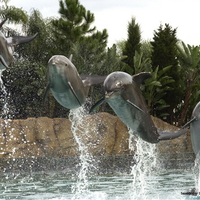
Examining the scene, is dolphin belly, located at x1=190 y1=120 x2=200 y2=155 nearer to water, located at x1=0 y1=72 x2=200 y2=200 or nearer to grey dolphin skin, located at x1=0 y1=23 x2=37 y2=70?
water, located at x1=0 y1=72 x2=200 y2=200

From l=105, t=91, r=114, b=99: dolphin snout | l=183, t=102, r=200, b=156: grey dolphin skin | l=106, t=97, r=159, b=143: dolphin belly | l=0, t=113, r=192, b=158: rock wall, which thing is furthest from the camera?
l=0, t=113, r=192, b=158: rock wall

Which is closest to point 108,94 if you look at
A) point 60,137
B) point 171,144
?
point 60,137

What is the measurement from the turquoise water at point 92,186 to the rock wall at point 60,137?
163 centimetres

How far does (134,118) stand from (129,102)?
418mm

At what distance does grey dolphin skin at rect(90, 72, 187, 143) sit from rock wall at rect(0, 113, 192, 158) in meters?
9.47

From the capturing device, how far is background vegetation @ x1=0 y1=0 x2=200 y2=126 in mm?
23422

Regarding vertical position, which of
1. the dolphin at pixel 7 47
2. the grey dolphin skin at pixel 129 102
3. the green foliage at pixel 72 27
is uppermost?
the green foliage at pixel 72 27

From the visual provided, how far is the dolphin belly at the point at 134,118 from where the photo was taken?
6.65 meters

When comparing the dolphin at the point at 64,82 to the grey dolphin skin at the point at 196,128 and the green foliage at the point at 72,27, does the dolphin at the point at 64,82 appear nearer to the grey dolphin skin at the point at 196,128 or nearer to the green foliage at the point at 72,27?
the grey dolphin skin at the point at 196,128

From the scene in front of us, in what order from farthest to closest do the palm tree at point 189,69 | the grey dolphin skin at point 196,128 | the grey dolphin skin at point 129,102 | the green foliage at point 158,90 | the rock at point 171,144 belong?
the palm tree at point 189,69 < the green foliage at point 158,90 < the rock at point 171,144 < the grey dolphin skin at point 196,128 < the grey dolphin skin at point 129,102

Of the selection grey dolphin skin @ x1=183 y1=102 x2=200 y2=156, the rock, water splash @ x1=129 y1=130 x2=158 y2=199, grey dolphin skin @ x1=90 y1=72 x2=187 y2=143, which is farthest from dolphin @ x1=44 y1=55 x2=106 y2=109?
the rock

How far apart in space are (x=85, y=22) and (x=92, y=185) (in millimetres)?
17233

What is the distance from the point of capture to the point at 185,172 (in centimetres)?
1570

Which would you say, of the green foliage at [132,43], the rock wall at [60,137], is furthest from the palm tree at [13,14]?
the rock wall at [60,137]
